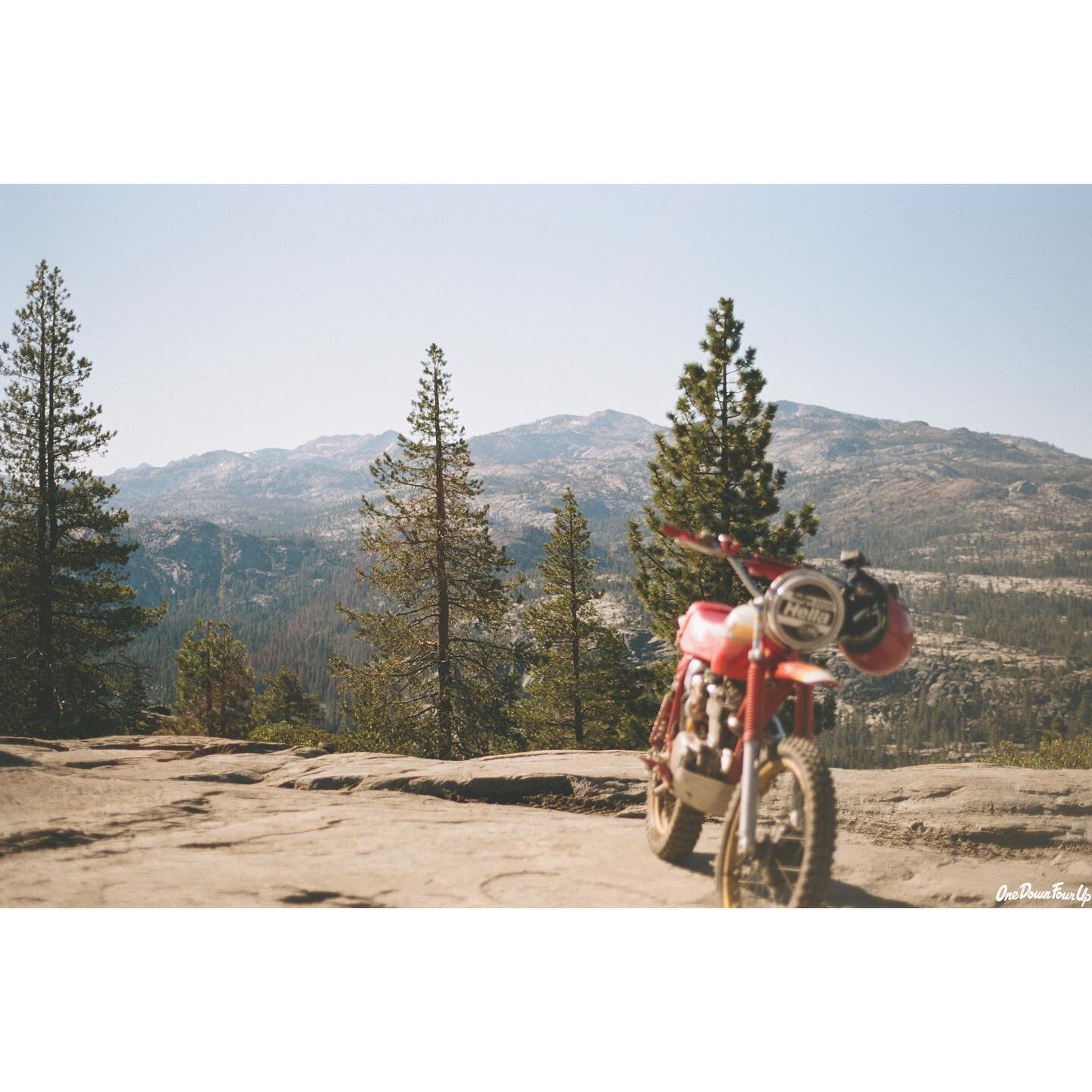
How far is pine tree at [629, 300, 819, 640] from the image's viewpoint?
14273mm

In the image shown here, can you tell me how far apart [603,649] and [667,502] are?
28.1 ft

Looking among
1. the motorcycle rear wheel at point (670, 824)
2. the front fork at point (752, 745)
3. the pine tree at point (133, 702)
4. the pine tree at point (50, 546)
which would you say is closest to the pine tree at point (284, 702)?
the pine tree at point (133, 702)

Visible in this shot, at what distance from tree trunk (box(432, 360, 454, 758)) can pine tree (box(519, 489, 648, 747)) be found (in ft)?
19.4

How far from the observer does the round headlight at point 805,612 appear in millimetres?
3344

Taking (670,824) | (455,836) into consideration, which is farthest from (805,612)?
(455,836)

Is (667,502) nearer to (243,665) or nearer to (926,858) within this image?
(926,858)

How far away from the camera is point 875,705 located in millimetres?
145500

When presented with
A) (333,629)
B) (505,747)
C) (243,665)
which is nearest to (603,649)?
(505,747)

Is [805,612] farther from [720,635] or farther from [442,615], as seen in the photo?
[442,615]

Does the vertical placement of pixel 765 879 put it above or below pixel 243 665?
above

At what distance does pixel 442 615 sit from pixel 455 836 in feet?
36.5

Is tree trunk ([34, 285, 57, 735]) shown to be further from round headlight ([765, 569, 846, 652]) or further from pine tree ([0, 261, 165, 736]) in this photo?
round headlight ([765, 569, 846, 652])

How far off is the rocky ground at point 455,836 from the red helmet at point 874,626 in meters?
1.49

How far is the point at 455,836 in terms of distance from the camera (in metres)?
5.07
